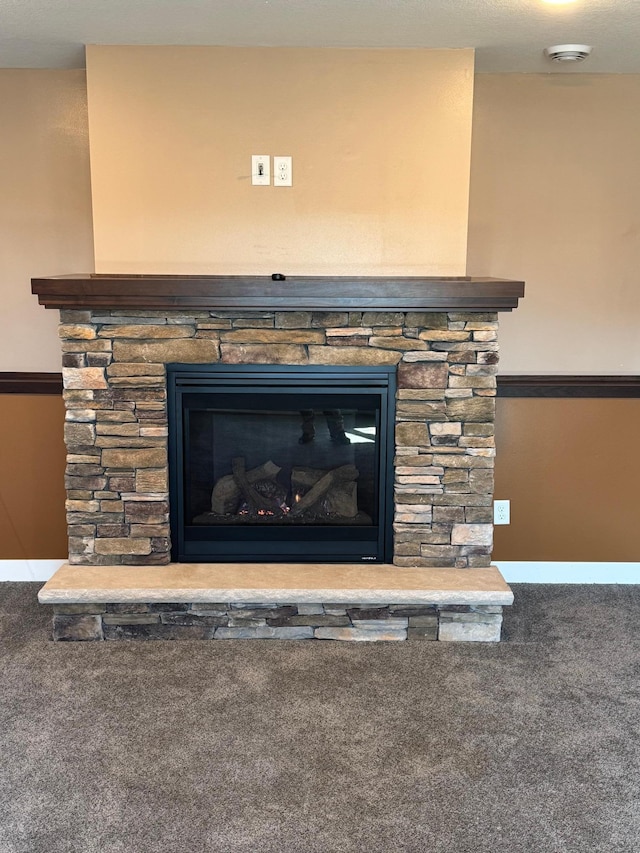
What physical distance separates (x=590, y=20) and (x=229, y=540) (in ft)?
6.94

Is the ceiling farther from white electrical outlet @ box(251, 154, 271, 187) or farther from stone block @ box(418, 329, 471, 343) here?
stone block @ box(418, 329, 471, 343)

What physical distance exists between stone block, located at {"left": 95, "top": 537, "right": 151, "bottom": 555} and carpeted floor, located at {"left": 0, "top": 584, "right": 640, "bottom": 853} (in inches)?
13.5

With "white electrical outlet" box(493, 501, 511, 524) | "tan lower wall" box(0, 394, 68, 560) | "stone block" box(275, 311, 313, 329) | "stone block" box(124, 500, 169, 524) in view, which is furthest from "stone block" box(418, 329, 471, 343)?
"tan lower wall" box(0, 394, 68, 560)

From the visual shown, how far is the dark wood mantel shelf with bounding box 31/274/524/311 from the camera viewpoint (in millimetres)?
2697

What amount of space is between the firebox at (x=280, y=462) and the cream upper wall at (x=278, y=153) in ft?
1.44

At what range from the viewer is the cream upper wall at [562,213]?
321 centimetres

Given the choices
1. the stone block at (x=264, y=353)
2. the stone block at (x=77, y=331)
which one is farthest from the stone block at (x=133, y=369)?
the stone block at (x=264, y=353)

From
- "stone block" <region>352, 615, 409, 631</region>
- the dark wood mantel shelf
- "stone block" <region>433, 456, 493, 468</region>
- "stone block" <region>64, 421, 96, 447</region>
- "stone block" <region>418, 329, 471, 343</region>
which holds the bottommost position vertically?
"stone block" <region>352, 615, 409, 631</region>

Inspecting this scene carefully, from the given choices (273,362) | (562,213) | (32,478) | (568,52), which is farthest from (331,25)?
(32,478)

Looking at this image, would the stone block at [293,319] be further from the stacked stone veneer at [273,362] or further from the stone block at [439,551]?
the stone block at [439,551]

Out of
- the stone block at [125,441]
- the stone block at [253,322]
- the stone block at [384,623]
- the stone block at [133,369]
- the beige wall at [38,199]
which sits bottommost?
the stone block at [384,623]

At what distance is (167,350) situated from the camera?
9.37ft

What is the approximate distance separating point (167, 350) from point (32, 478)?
1.02 metres

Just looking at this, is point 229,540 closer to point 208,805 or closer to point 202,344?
point 202,344
